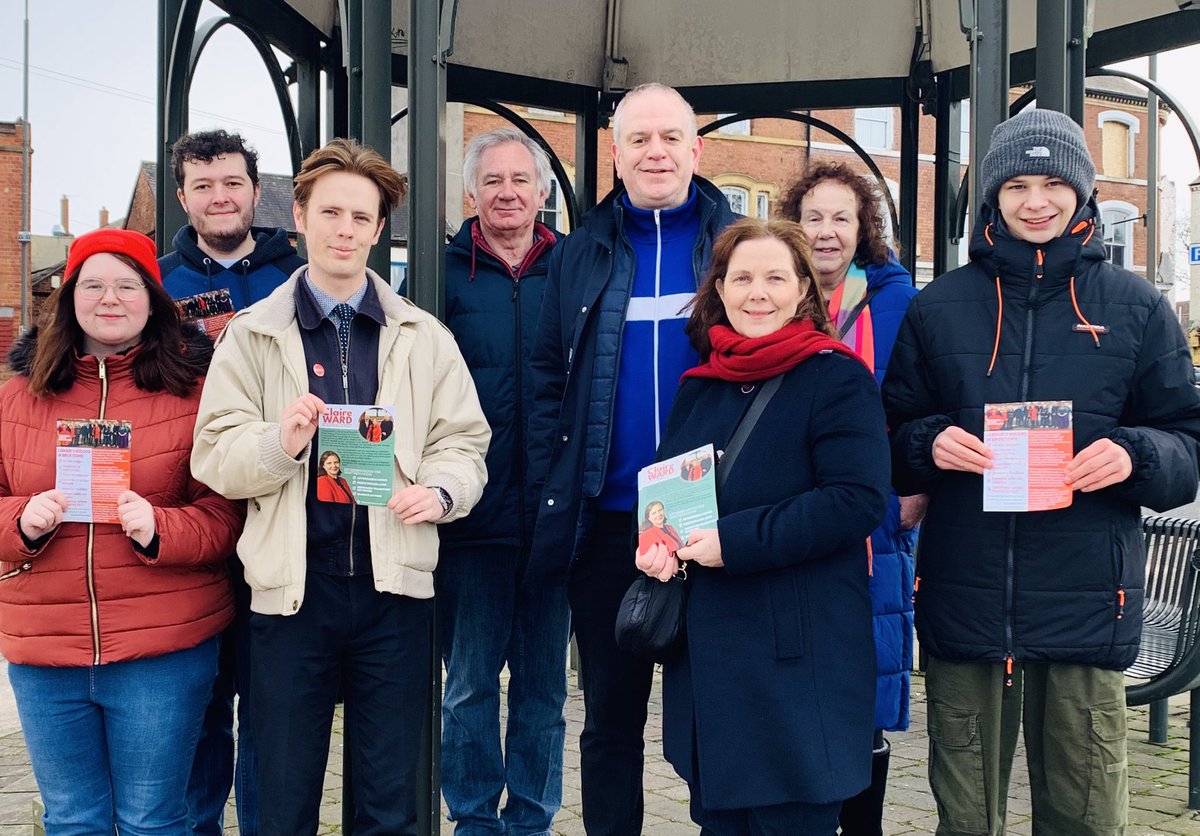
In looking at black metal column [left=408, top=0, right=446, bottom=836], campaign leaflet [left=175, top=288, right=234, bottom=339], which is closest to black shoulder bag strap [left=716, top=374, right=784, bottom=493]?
black metal column [left=408, top=0, right=446, bottom=836]

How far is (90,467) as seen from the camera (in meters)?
2.88

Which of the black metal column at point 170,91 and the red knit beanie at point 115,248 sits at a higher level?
the black metal column at point 170,91

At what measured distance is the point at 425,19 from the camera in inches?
132

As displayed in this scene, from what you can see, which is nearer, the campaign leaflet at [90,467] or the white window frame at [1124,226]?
the campaign leaflet at [90,467]

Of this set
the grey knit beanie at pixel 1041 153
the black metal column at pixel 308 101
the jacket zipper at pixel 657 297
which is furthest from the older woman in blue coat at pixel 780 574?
the black metal column at pixel 308 101

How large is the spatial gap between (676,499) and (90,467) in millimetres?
1491

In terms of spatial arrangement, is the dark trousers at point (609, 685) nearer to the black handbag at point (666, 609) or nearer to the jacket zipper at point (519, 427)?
the black handbag at point (666, 609)

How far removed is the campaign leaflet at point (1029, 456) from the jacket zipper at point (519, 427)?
141cm

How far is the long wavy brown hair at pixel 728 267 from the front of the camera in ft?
9.26

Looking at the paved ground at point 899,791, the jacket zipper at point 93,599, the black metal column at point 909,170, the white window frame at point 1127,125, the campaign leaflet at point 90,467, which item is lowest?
the paved ground at point 899,791

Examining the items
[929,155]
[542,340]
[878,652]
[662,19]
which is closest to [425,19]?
[542,340]

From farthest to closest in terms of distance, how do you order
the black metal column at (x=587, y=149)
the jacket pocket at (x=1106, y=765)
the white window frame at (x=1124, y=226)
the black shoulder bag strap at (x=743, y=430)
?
1. the white window frame at (x=1124, y=226)
2. the black metal column at (x=587, y=149)
3. the jacket pocket at (x=1106, y=765)
4. the black shoulder bag strap at (x=743, y=430)

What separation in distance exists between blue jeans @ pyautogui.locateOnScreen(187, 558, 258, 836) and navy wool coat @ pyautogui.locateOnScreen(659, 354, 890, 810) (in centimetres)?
142

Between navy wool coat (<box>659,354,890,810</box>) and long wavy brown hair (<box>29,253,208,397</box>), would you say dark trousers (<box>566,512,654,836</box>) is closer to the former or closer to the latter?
navy wool coat (<box>659,354,890,810</box>)
